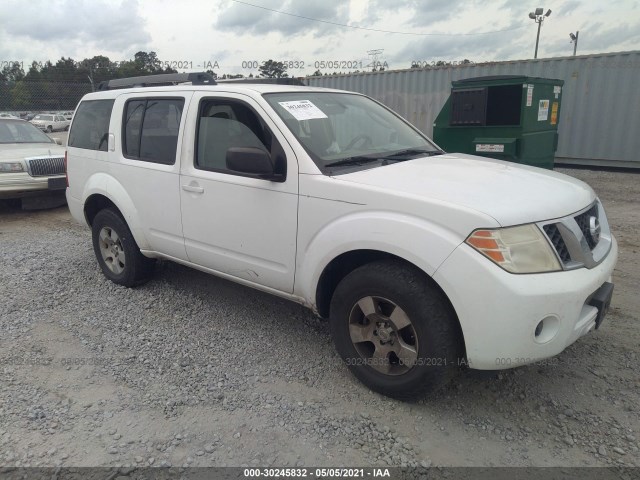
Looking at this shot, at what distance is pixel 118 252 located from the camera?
459cm

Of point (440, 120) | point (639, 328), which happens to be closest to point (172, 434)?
point (639, 328)

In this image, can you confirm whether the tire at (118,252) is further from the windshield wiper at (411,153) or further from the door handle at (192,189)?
the windshield wiper at (411,153)

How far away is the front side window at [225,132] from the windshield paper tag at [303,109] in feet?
0.68

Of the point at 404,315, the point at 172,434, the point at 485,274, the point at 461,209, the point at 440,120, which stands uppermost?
the point at 440,120

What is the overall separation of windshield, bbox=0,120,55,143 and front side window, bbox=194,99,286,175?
6.78 m

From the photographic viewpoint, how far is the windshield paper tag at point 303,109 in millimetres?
3276

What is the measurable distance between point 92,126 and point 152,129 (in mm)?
1025

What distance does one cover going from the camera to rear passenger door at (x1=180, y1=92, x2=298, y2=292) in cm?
311

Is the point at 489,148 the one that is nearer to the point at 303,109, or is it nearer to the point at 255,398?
the point at 303,109

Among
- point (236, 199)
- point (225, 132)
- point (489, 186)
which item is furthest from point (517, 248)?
point (225, 132)

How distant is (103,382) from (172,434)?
778mm

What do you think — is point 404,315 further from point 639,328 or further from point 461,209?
point 639,328

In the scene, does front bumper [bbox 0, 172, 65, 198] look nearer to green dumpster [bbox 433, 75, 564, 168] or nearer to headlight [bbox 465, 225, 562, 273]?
green dumpster [bbox 433, 75, 564, 168]

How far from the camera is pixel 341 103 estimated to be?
12.3 feet
